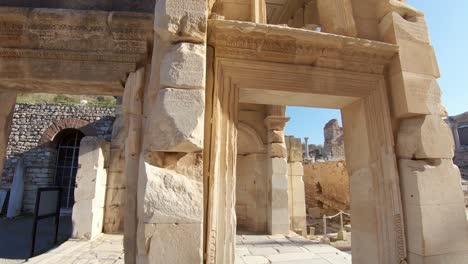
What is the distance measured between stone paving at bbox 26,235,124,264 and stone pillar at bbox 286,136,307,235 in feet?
16.8

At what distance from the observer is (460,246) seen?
2639mm

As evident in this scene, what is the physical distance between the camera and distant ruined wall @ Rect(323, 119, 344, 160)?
24.0 metres

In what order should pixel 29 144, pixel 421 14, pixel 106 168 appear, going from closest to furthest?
pixel 421 14 < pixel 106 168 < pixel 29 144

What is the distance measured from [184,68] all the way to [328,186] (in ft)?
49.9

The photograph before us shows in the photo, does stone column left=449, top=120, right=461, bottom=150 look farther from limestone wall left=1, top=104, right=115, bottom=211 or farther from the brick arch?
A: the brick arch

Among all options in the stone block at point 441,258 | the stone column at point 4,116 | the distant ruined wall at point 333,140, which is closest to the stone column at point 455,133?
the distant ruined wall at point 333,140

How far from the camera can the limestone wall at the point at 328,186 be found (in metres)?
14.6

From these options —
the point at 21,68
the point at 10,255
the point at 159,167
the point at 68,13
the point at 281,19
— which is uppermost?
the point at 281,19

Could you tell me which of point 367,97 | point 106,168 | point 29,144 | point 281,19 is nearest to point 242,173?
point 106,168

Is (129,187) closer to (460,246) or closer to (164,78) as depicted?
(164,78)

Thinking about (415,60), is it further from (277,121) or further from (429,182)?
(277,121)

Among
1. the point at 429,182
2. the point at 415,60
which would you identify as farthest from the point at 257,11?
the point at 429,182

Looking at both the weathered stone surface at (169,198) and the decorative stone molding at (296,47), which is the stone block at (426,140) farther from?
the weathered stone surface at (169,198)

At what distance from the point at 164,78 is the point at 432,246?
118 inches
